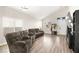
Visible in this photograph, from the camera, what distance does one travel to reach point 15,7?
2.14 metres

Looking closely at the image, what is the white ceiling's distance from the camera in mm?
2180

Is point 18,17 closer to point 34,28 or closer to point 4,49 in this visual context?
point 34,28

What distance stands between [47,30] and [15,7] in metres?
0.81

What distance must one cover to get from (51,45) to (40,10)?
2.45 feet

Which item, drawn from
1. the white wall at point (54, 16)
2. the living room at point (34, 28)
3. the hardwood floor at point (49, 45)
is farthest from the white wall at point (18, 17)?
the hardwood floor at point (49, 45)

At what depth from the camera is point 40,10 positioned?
7.24ft

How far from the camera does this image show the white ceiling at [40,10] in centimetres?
218

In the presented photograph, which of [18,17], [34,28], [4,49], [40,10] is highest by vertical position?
[40,10]

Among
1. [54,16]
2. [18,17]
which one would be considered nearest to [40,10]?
[54,16]

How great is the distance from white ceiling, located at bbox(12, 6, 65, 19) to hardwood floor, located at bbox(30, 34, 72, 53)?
1.48 ft

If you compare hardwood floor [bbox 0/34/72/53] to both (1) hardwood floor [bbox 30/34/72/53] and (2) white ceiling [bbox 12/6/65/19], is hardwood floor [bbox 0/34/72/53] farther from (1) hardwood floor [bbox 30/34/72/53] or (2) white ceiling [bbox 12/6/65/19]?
(2) white ceiling [bbox 12/6/65/19]

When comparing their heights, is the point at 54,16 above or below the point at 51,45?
above

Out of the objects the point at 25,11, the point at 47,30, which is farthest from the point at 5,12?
the point at 47,30
